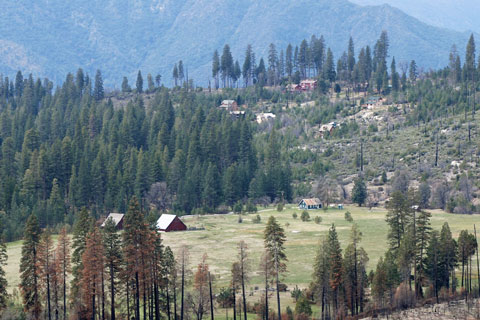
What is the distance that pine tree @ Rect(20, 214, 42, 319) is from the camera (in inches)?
2048

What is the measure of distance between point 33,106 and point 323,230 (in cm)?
10966

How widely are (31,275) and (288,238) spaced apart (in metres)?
39.3

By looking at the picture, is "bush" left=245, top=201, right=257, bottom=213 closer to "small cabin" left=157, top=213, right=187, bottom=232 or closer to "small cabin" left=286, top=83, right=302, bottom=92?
"small cabin" left=157, top=213, right=187, bottom=232

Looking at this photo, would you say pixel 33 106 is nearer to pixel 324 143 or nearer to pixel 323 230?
pixel 324 143

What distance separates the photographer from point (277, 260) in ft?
177

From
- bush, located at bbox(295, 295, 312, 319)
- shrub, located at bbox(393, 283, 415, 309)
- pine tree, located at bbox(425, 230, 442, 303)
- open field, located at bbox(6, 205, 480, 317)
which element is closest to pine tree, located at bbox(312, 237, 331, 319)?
bush, located at bbox(295, 295, 312, 319)

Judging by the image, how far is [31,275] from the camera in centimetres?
5231

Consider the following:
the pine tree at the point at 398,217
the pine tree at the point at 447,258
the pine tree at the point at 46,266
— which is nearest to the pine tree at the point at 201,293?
the pine tree at the point at 46,266

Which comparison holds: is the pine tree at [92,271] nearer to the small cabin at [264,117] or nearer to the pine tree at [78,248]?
the pine tree at [78,248]

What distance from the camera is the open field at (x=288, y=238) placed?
6731 centimetres

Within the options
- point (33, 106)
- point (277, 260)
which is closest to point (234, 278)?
point (277, 260)

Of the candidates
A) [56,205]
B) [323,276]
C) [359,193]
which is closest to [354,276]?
[323,276]

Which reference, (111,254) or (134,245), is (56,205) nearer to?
(134,245)

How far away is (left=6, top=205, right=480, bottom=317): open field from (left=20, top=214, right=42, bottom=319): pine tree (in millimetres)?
10915
